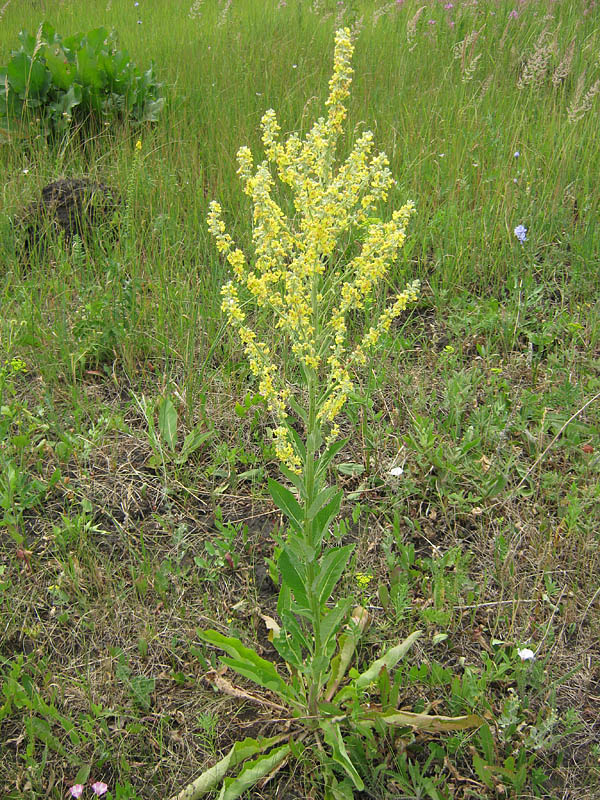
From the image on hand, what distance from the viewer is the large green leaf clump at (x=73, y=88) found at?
4664 millimetres

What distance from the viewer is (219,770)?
1.69m

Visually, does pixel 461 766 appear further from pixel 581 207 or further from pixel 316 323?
pixel 581 207

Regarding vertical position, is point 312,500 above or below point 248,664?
above

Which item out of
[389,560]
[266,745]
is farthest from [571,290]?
[266,745]

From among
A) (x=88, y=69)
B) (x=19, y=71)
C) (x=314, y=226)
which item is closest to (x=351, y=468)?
Answer: (x=314, y=226)

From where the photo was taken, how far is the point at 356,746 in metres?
1.72

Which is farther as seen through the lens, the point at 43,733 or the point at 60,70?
the point at 60,70

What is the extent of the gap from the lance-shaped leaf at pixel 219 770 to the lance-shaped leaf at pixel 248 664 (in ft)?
0.48

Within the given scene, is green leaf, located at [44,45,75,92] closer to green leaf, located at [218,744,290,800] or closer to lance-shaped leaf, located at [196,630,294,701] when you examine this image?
lance-shaped leaf, located at [196,630,294,701]

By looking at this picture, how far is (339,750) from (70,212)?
3.40 m

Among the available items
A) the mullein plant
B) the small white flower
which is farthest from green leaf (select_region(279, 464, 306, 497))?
the small white flower

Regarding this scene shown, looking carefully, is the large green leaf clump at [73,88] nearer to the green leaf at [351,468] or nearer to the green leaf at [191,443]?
the green leaf at [191,443]

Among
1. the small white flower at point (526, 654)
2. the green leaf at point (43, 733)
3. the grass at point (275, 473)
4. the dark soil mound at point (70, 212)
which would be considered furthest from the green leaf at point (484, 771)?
the dark soil mound at point (70, 212)

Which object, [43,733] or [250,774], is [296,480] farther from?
[43,733]
